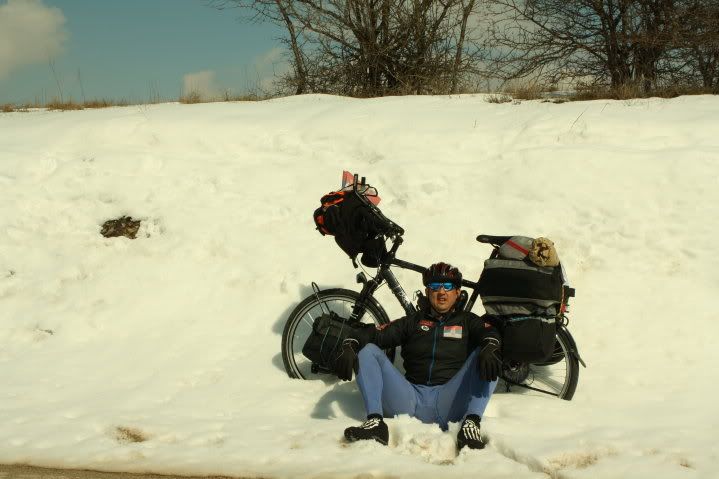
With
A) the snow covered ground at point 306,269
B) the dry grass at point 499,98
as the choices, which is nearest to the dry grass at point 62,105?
the snow covered ground at point 306,269

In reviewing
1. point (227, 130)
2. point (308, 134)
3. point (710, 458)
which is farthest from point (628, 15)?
point (710, 458)

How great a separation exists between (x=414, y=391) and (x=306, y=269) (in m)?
2.44

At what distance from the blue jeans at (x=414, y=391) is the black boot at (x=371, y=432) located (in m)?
0.21

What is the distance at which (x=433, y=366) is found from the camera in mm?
4992

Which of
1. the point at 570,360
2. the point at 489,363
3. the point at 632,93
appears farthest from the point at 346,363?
the point at 632,93

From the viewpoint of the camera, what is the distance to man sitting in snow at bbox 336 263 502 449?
4.54 m

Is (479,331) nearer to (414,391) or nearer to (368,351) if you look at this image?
(414,391)

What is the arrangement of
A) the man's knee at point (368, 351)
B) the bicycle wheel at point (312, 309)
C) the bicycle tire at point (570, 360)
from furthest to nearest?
the bicycle wheel at point (312, 309)
the bicycle tire at point (570, 360)
the man's knee at point (368, 351)

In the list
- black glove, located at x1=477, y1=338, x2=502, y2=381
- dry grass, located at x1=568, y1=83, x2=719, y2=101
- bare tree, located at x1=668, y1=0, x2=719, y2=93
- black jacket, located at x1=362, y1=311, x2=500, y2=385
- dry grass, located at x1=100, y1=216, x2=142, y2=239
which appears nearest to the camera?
black glove, located at x1=477, y1=338, x2=502, y2=381

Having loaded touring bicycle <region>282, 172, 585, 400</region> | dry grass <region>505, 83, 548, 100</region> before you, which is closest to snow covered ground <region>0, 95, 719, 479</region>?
loaded touring bicycle <region>282, 172, 585, 400</region>

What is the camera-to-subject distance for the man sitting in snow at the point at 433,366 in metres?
4.54

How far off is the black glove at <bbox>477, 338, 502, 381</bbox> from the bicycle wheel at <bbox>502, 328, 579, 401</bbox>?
43 cm

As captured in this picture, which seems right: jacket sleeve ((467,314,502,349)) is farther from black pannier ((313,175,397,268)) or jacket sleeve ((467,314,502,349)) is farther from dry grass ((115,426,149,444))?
dry grass ((115,426,149,444))

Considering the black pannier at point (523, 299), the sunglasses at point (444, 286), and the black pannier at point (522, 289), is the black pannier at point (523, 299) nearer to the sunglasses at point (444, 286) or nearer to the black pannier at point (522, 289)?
the black pannier at point (522, 289)
